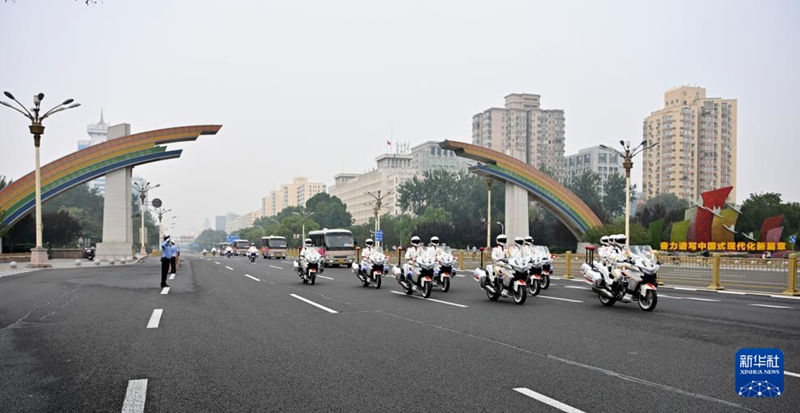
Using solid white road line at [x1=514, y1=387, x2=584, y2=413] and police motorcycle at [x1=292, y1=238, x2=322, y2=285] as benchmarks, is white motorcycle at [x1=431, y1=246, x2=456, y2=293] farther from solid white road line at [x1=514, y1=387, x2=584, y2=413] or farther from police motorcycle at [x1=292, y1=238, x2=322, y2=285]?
solid white road line at [x1=514, y1=387, x2=584, y2=413]

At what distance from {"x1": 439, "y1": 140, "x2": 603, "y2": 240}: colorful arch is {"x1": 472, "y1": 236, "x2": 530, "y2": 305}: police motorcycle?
136 feet

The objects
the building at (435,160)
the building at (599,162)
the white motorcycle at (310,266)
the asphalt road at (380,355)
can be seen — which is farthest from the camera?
the building at (435,160)

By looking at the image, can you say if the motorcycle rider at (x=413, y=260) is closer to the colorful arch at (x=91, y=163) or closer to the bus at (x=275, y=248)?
the colorful arch at (x=91, y=163)

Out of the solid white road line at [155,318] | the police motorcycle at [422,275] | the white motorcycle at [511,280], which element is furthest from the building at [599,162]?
the solid white road line at [155,318]

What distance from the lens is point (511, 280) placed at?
49.4 ft

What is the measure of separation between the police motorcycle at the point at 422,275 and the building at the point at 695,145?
132 meters

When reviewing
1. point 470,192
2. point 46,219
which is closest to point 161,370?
point 46,219

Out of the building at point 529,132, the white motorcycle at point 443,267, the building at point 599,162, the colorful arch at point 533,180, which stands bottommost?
the white motorcycle at point 443,267

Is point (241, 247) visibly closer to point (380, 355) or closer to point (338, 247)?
point (338, 247)

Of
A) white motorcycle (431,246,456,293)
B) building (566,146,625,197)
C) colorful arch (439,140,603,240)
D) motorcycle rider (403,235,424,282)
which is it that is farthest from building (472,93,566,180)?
motorcycle rider (403,235,424,282)

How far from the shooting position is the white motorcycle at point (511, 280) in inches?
586

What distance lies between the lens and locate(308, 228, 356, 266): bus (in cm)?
3759

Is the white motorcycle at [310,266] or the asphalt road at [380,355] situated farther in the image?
the white motorcycle at [310,266]

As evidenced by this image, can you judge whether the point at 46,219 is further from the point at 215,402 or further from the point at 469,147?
the point at 215,402
